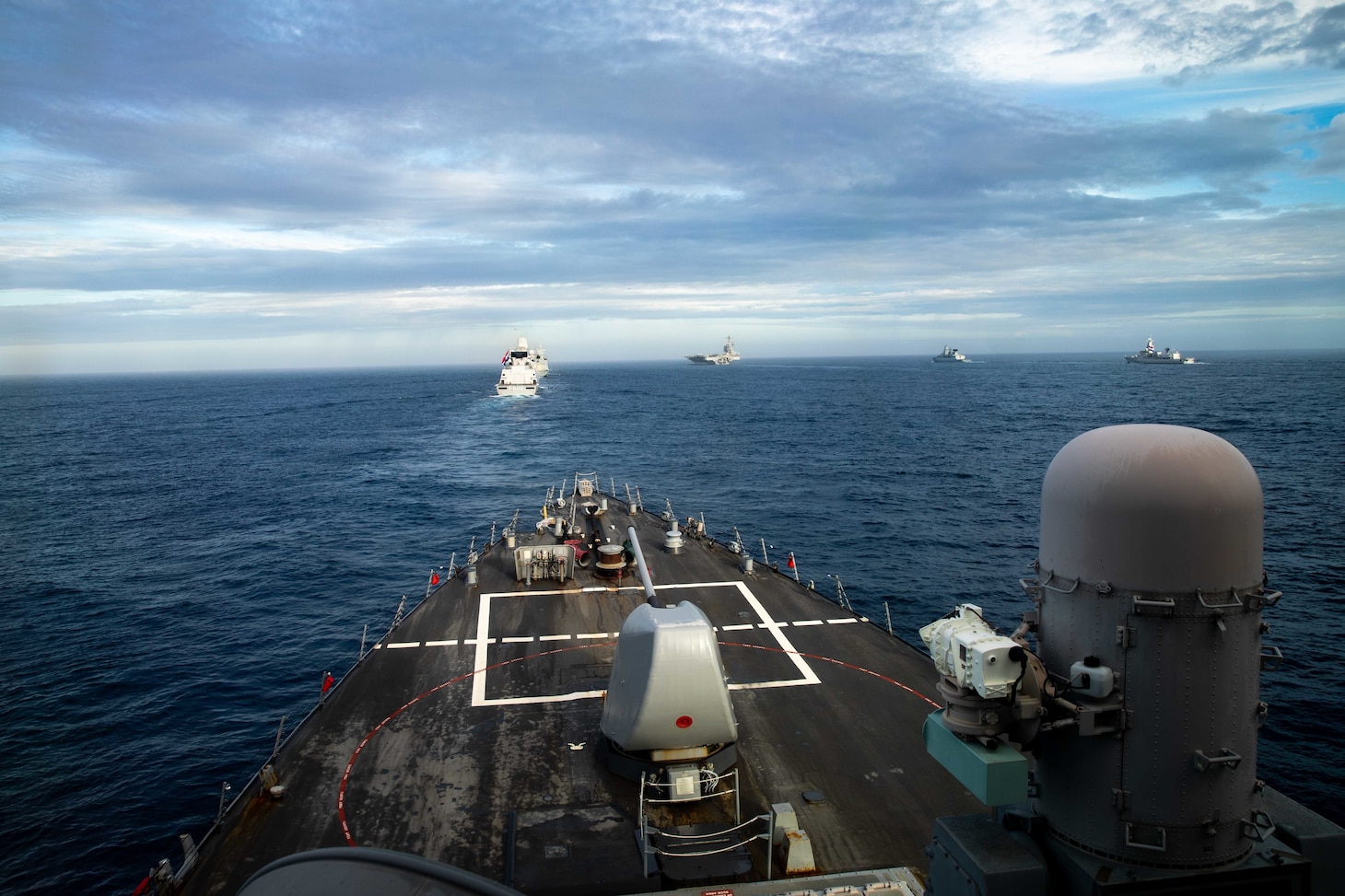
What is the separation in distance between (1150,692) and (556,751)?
42.8ft

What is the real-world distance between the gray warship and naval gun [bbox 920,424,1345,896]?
24 millimetres

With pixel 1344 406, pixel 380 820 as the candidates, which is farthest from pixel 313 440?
pixel 1344 406

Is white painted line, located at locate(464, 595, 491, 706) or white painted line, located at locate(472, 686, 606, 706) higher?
white painted line, located at locate(464, 595, 491, 706)

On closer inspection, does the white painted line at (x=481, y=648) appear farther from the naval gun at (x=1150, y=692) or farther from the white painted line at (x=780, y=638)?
the naval gun at (x=1150, y=692)

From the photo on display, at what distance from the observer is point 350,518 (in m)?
60.0

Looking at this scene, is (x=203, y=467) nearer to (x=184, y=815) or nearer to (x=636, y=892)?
(x=184, y=815)

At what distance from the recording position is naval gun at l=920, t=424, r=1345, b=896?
730 cm

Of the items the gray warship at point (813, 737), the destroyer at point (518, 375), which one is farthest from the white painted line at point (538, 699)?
the destroyer at point (518, 375)

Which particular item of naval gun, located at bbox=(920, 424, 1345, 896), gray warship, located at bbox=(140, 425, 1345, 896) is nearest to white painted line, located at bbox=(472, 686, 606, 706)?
gray warship, located at bbox=(140, 425, 1345, 896)

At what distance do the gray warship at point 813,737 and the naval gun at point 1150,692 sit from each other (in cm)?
2

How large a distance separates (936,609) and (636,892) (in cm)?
2875

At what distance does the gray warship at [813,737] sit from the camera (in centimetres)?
739

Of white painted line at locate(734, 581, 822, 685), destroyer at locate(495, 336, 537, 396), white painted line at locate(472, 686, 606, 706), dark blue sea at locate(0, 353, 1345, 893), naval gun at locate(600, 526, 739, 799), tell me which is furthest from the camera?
destroyer at locate(495, 336, 537, 396)

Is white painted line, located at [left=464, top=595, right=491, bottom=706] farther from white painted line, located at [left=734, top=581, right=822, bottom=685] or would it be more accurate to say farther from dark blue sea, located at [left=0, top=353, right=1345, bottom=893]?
white painted line, located at [left=734, top=581, right=822, bottom=685]
